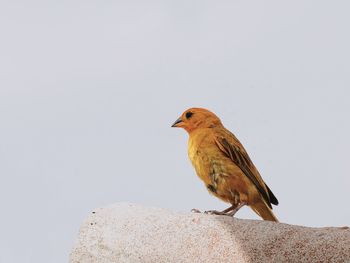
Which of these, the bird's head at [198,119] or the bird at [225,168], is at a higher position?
the bird's head at [198,119]

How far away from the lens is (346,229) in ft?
20.8

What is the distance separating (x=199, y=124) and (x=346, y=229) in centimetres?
164

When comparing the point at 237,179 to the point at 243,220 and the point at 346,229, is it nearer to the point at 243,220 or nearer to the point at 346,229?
the point at 243,220

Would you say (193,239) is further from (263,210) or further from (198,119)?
(198,119)

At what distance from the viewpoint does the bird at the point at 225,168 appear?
696 cm

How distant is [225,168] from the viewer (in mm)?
6965

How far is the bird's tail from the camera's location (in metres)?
7.15

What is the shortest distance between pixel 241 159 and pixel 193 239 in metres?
0.95

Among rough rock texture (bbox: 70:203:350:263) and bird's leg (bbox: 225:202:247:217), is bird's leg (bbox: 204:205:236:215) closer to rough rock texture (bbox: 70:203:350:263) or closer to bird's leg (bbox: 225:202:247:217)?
bird's leg (bbox: 225:202:247:217)

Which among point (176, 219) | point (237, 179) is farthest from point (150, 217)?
point (237, 179)

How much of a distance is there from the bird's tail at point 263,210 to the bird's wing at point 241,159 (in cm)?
5

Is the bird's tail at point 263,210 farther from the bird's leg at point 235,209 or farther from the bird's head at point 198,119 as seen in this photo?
the bird's head at point 198,119

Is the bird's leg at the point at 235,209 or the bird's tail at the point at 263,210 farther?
the bird's tail at the point at 263,210

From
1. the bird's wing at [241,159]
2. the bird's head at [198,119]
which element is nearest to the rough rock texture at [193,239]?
the bird's wing at [241,159]
